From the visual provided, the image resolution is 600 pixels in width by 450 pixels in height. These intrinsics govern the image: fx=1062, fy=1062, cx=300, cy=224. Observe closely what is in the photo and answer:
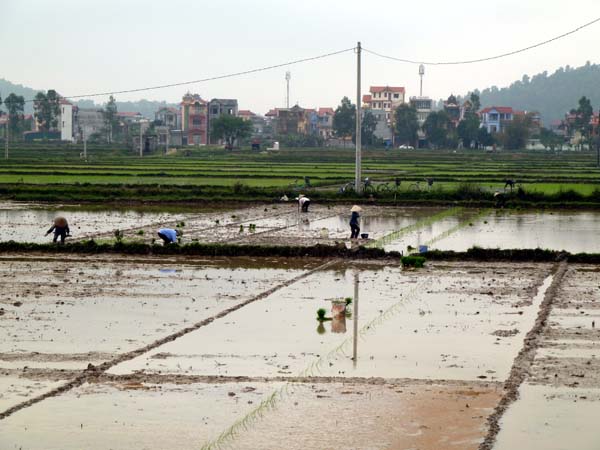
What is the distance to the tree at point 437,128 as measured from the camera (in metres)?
104

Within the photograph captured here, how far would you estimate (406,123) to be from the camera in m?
108

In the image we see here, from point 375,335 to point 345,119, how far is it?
98809 millimetres

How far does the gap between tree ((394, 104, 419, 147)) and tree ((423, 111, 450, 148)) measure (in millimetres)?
3021

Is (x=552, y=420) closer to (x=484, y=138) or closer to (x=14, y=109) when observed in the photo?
(x=484, y=138)

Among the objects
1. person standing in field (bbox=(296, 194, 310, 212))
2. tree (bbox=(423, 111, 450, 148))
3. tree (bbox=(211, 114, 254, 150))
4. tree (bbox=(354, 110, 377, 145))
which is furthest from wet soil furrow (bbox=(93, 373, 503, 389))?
tree (bbox=(354, 110, 377, 145))

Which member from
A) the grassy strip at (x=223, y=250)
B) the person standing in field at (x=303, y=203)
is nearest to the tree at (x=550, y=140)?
the person standing in field at (x=303, y=203)

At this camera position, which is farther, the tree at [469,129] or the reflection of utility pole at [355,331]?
the tree at [469,129]

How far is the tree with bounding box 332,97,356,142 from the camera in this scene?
110 metres

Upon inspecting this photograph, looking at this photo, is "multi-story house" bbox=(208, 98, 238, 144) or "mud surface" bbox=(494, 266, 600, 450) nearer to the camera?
"mud surface" bbox=(494, 266, 600, 450)

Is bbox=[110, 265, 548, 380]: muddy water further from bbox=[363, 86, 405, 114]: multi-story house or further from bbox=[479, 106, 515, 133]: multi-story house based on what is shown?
bbox=[363, 86, 405, 114]: multi-story house

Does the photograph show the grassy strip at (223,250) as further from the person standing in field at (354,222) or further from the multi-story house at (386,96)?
the multi-story house at (386,96)

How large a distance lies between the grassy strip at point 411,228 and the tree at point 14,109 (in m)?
85.2

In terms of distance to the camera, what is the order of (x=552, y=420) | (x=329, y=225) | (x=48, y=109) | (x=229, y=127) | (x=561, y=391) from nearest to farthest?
(x=552, y=420), (x=561, y=391), (x=329, y=225), (x=229, y=127), (x=48, y=109)

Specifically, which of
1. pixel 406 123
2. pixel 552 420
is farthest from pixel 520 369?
pixel 406 123
